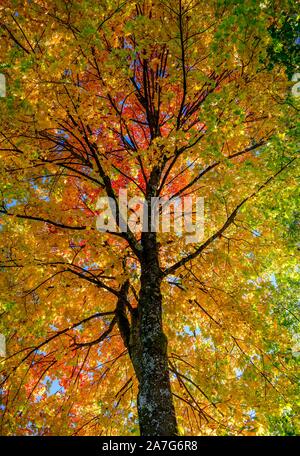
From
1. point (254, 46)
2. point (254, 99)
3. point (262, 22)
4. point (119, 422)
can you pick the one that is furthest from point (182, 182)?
point (119, 422)

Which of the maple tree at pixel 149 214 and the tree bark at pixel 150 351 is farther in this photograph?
the maple tree at pixel 149 214

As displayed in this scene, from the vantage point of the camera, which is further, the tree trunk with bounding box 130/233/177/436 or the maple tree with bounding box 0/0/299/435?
the maple tree with bounding box 0/0/299/435

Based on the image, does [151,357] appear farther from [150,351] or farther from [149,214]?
[149,214]

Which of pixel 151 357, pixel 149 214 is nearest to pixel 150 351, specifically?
pixel 151 357

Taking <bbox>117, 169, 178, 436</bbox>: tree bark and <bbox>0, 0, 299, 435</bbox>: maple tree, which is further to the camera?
<bbox>0, 0, 299, 435</bbox>: maple tree

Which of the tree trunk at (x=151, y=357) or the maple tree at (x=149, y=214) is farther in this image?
the maple tree at (x=149, y=214)

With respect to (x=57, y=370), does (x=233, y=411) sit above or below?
below

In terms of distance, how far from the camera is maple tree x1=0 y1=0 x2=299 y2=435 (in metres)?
4.41

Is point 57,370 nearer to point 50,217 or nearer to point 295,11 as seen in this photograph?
point 50,217

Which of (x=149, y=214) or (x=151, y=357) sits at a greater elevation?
(x=149, y=214)

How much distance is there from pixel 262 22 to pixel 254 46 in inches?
29.0

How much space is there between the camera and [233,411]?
5.01m

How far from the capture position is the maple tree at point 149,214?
4410 millimetres

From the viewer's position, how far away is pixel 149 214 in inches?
237
